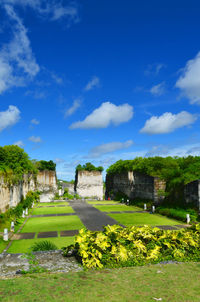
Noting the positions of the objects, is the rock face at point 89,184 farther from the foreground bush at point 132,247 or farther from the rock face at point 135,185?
the foreground bush at point 132,247

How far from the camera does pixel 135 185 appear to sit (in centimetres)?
2711

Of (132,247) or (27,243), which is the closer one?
(132,247)

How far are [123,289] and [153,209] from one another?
1524cm

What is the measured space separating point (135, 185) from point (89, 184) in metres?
17.3

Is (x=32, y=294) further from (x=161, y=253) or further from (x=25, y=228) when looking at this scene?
(x=25, y=228)

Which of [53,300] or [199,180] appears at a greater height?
[199,180]

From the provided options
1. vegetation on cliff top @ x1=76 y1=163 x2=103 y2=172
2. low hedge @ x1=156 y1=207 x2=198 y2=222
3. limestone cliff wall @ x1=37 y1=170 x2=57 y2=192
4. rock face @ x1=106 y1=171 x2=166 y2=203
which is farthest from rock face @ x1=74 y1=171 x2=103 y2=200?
low hedge @ x1=156 y1=207 x2=198 y2=222

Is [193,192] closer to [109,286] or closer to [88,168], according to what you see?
[109,286]

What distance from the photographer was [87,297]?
14.9 ft

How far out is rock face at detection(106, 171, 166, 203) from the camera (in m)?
21.5

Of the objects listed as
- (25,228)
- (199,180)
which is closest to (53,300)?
(25,228)

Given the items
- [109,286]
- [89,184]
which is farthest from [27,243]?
[89,184]

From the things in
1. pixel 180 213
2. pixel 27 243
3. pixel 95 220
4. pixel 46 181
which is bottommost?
pixel 95 220

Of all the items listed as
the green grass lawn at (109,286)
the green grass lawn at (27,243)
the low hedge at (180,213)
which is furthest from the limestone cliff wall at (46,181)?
the green grass lawn at (109,286)
